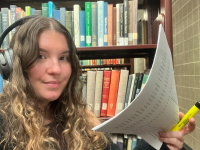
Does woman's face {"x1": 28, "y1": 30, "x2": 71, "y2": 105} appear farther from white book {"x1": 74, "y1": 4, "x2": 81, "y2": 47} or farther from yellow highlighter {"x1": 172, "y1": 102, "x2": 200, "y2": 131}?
yellow highlighter {"x1": 172, "y1": 102, "x2": 200, "y2": 131}

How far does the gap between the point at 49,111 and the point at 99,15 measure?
0.65 metres

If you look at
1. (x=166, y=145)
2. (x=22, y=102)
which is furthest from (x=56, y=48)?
(x=166, y=145)

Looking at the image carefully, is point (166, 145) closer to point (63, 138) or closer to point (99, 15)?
point (63, 138)

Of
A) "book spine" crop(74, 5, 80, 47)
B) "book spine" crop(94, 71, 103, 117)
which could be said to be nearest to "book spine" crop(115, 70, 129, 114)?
"book spine" crop(94, 71, 103, 117)

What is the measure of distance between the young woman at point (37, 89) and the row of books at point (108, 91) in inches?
11.4

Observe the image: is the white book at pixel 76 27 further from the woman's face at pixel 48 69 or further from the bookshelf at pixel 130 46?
the woman's face at pixel 48 69

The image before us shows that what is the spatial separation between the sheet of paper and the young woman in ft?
0.89

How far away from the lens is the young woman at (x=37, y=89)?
0.68m

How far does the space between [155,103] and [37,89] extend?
51 centimetres

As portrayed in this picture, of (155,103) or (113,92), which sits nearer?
(155,103)

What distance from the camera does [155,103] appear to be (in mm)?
376

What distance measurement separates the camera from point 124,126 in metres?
0.43

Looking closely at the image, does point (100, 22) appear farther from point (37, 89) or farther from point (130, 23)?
point (37, 89)

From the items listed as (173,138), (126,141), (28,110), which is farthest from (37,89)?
(126,141)
